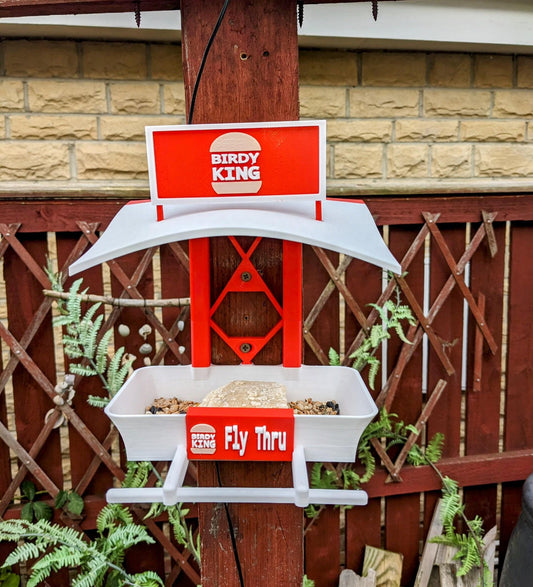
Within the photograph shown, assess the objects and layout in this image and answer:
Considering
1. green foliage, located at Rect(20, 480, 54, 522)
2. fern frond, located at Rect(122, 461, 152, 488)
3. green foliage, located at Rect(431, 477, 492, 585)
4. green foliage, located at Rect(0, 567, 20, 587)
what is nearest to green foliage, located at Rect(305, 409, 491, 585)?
green foliage, located at Rect(431, 477, 492, 585)

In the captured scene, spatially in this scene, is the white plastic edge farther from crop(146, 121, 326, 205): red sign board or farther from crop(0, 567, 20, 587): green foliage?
crop(0, 567, 20, 587): green foliage

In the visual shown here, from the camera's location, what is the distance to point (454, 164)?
258cm

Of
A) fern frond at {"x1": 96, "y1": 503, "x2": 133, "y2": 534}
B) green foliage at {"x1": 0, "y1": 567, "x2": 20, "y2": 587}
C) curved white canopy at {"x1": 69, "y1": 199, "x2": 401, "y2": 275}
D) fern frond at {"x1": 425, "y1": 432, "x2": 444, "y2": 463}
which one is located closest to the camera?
curved white canopy at {"x1": 69, "y1": 199, "x2": 401, "y2": 275}

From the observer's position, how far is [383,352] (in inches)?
98.0

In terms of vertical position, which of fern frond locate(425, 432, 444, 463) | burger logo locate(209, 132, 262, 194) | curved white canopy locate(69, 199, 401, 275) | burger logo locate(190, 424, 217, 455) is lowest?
fern frond locate(425, 432, 444, 463)

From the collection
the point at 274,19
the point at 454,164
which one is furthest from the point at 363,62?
the point at 274,19

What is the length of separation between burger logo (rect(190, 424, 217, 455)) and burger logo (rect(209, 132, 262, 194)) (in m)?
0.51

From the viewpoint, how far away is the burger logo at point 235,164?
111cm

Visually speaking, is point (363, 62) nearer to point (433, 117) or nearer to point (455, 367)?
point (433, 117)

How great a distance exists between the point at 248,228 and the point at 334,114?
5.57ft

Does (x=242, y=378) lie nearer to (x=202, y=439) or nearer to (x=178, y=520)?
(x=202, y=439)

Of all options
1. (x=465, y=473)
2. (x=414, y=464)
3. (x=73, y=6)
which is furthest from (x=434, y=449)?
(x=73, y=6)

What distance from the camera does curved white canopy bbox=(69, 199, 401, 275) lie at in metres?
1.00

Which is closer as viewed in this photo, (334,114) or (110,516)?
(110,516)
